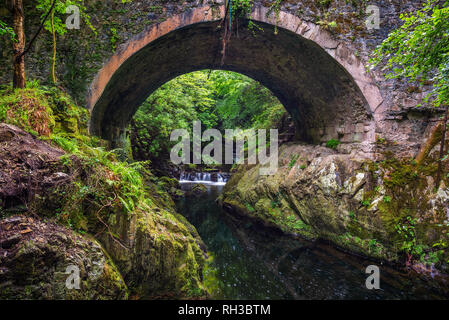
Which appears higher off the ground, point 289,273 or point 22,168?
point 22,168

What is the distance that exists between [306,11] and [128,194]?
5136 mm

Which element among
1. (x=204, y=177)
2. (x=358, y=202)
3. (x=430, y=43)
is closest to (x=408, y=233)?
(x=358, y=202)

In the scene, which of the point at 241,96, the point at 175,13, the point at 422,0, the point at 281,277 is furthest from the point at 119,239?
the point at 241,96

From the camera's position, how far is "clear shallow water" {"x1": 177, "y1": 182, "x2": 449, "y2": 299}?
3531 mm

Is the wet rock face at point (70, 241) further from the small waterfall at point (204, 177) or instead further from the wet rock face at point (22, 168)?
the small waterfall at point (204, 177)

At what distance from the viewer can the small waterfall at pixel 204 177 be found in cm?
1485

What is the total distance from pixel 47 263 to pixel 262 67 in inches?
265

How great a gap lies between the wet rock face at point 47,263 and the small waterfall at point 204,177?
40.9 ft

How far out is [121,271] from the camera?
2.53 meters

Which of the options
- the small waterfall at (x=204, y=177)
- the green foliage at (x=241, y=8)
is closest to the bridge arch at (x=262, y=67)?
the green foliage at (x=241, y=8)

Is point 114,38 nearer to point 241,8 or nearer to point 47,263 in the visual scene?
point 241,8

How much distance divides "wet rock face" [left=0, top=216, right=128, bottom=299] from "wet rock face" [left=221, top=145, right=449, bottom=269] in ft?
14.5

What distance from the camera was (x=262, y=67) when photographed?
22.9 ft
